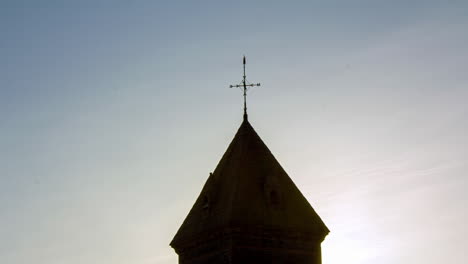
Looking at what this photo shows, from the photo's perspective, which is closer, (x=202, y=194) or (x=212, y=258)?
(x=212, y=258)

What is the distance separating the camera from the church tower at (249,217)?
33844 mm

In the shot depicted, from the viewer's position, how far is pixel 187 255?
36.1m

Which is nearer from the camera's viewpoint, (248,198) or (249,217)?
(249,217)

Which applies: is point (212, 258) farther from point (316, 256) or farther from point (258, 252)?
point (316, 256)

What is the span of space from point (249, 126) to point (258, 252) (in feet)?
19.9

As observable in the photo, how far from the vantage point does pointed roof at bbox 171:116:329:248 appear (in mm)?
34312

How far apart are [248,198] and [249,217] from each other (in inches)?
37.0

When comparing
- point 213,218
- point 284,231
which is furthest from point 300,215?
point 213,218

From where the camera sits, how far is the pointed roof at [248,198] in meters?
34.3

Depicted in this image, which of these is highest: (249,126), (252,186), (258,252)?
(249,126)

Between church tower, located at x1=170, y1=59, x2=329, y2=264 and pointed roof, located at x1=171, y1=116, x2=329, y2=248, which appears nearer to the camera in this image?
church tower, located at x1=170, y1=59, x2=329, y2=264

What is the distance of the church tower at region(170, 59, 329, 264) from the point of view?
3384 centimetres

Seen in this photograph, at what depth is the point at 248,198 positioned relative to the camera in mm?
34750

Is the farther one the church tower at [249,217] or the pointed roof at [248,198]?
the pointed roof at [248,198]
